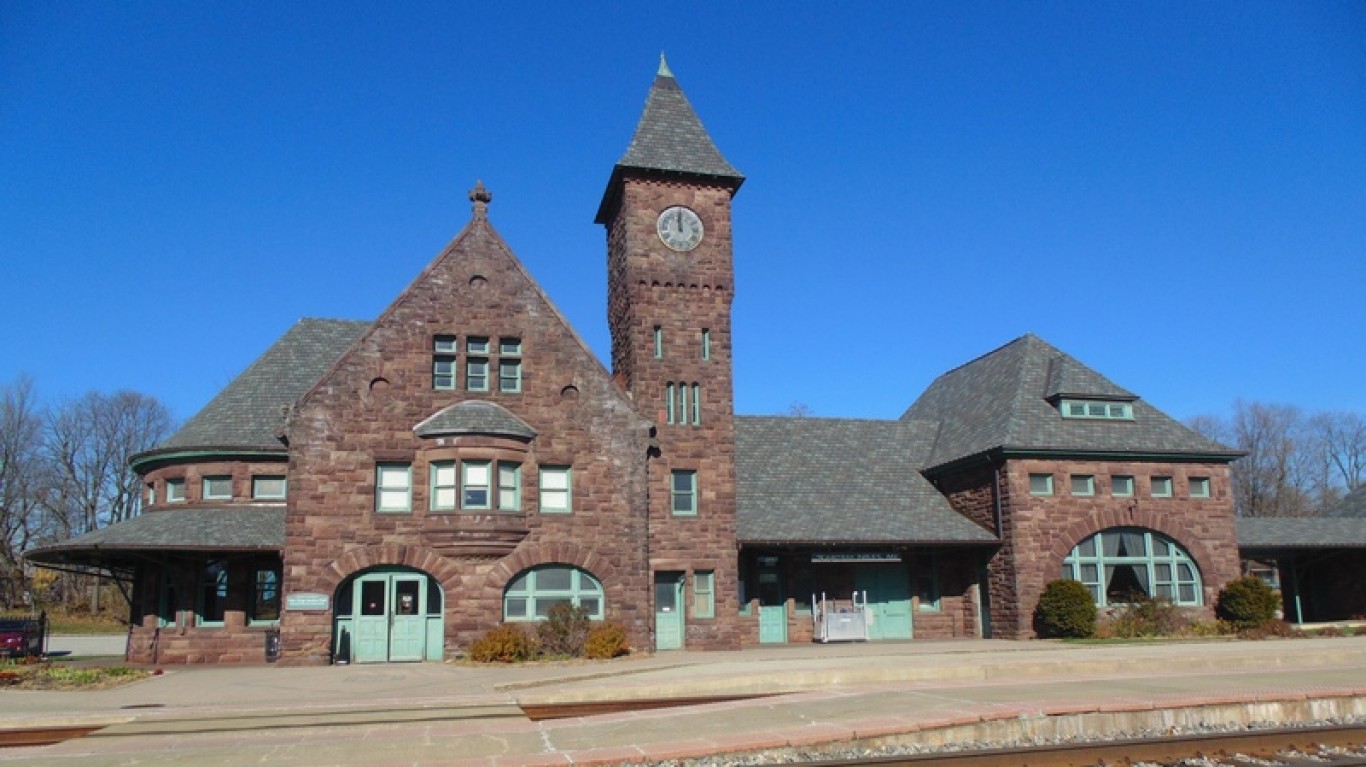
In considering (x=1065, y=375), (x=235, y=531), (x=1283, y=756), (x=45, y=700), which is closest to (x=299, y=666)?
(x=235, y=531)

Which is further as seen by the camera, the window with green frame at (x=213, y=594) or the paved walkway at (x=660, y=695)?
the window with green frame at (x=213, y=594)

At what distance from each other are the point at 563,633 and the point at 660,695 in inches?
305

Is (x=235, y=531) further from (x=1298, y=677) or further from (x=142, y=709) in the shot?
(x=1298, y=677)

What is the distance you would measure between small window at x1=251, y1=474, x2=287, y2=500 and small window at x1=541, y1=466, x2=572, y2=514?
7040 millimetres

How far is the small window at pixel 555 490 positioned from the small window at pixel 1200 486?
19167 millimetres

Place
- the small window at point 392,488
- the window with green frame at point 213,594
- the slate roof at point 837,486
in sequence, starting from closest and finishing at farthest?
the small window at point 392,488 < the window with green frame at point 213,594 < the slate roof at point 837,486

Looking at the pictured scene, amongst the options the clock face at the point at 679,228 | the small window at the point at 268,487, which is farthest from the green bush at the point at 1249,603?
the small window at the point at 268,487

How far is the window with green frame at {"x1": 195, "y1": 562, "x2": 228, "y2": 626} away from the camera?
26078mm

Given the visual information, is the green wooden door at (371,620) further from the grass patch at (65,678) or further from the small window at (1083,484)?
the small window at (1083,484)

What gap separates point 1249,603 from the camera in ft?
99.0

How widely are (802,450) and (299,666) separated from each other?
17.2m

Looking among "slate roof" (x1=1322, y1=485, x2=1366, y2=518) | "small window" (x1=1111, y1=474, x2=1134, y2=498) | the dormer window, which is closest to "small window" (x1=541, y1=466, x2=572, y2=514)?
the dormer window

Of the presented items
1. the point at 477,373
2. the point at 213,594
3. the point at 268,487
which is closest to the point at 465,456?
the point at 477,373

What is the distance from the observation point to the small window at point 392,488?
83.7ft
